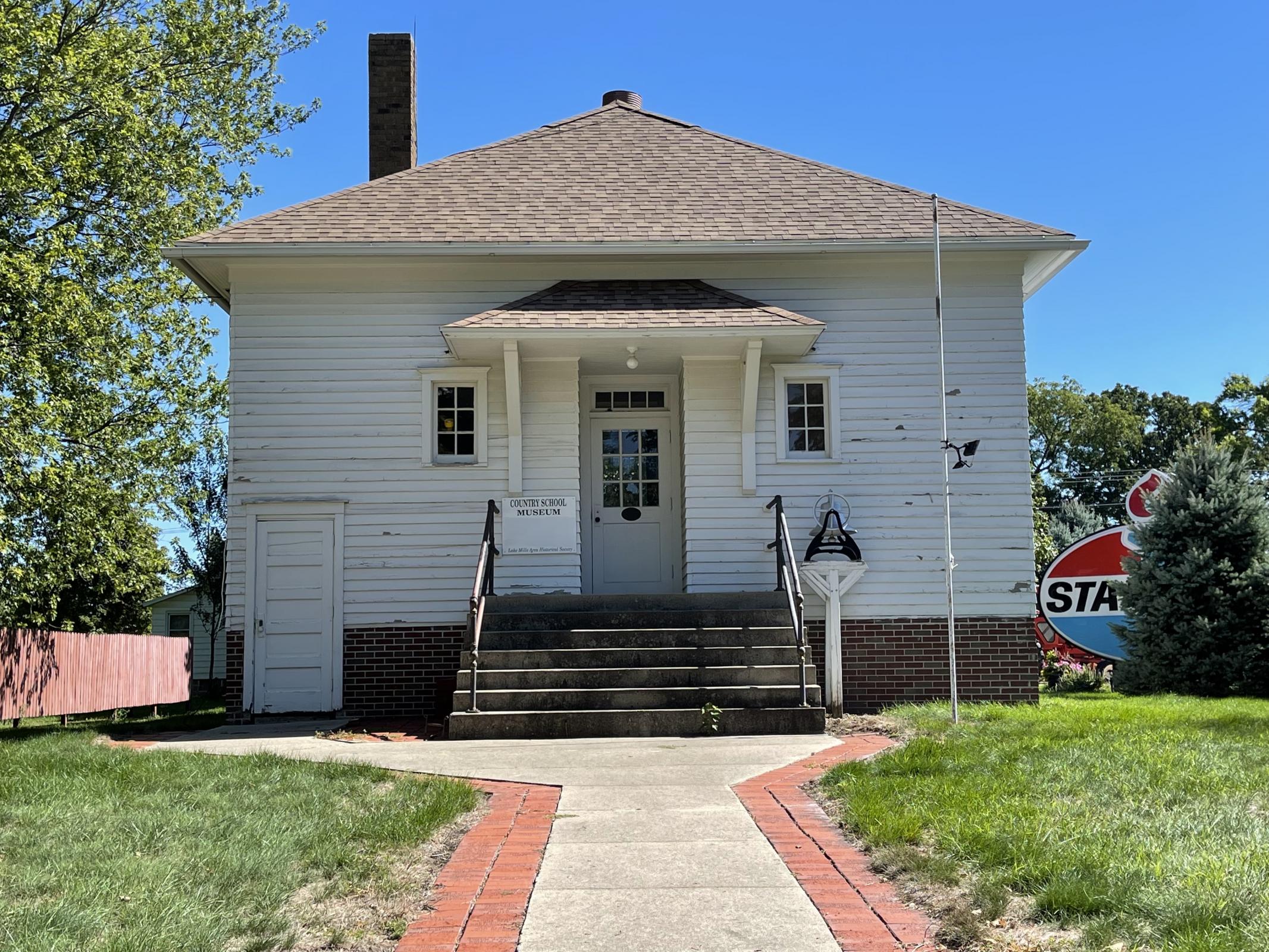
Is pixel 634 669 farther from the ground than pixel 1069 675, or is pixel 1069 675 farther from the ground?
pixel 634 669

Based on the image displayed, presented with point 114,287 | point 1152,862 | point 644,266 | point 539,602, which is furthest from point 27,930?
point 114,287

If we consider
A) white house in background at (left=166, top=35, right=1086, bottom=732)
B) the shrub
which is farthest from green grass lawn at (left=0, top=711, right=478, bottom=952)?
the shrub

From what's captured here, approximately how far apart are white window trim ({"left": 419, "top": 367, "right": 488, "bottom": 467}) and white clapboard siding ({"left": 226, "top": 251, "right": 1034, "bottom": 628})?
3.4 inches

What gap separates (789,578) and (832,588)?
1258 mm

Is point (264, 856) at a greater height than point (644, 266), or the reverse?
point (644, 266)

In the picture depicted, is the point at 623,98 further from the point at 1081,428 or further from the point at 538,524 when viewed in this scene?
the point at 1081,428

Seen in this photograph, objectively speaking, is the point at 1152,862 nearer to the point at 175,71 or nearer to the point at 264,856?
the point at 264,856

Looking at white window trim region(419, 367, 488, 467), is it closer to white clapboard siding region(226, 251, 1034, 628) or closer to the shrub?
white clapboard siding region(226, 251, 1034, 628)

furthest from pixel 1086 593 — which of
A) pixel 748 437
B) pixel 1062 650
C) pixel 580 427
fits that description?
pixel 580 427

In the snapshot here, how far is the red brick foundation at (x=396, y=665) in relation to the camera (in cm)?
1344

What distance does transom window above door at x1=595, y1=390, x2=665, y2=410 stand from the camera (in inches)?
574

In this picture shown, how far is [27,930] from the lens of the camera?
13.8ft

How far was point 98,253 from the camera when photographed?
2000cm

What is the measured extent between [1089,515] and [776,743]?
23.6m
